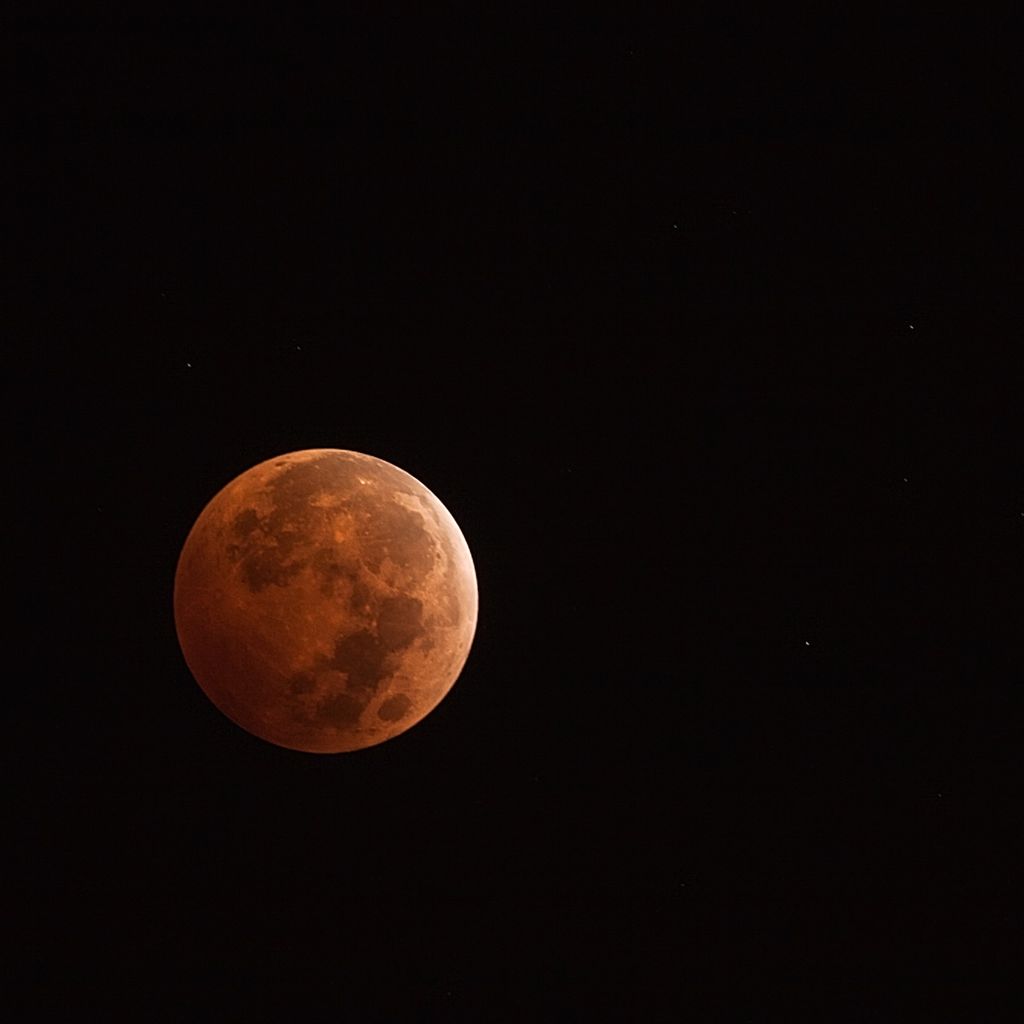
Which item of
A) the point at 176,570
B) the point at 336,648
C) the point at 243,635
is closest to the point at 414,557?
the point at 336,648

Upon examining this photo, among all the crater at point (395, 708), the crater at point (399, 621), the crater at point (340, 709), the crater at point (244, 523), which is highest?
the crater at point (244, 523)

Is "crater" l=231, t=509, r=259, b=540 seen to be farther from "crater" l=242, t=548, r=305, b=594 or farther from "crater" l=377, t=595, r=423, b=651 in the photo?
"crater" l=377, t=595, r=423, b=651

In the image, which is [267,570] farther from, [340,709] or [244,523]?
[340,709]

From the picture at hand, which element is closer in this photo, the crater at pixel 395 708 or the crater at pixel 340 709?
the crater at pixel 340 709

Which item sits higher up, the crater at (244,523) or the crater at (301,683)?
the crater at (244,523)

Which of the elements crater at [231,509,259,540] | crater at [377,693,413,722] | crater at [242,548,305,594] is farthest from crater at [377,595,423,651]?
crater at [231,509,259,540]

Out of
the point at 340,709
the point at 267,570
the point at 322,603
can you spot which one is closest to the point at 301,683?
the point at 340,709

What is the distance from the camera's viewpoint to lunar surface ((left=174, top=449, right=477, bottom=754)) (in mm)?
3453

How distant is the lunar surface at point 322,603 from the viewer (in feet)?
11.3

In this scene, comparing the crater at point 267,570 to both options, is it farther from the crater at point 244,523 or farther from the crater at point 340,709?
the crater at point 340,709

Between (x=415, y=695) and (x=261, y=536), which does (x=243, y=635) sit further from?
(x=415, y=695)

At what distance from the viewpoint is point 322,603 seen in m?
3.43

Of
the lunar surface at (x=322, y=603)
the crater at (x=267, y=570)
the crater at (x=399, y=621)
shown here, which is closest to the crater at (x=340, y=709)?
the lunar surface at (x=322, y=603)

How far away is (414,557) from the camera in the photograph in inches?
142
